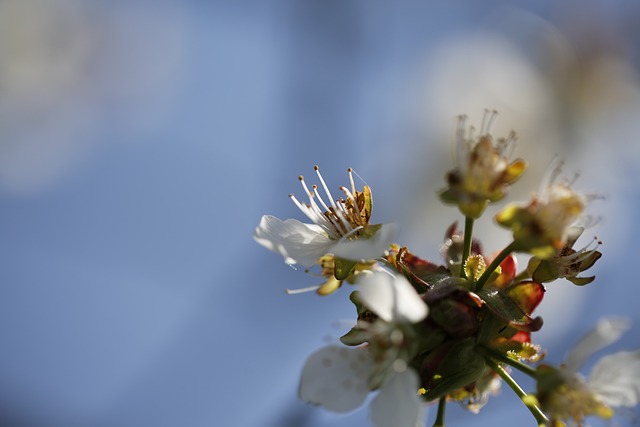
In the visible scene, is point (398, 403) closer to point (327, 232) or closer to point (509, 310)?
point (509, 310)

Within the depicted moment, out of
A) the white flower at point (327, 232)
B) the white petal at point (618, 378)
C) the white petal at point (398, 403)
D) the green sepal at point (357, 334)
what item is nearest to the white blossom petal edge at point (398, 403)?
the white petal at point (398, 403)

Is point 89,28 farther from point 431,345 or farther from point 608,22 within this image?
point 431,345

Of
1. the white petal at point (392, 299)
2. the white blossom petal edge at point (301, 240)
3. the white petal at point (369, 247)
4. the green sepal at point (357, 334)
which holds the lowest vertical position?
the white petal at point (392, 299)

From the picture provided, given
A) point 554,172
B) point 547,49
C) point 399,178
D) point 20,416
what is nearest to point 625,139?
point 547,49

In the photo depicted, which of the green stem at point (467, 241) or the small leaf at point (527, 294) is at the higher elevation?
the green stem at point (467, 241)

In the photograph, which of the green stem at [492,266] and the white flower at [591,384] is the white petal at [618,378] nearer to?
the white flower at [591,384]
